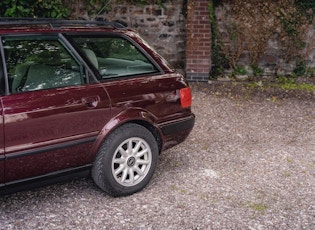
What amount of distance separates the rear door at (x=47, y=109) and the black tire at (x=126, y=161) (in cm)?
18

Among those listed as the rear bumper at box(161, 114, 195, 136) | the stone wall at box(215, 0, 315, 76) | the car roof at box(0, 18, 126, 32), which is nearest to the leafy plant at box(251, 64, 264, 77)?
the stone wall at box(215, 0, 315, 76)

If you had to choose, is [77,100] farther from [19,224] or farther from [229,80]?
[229,80]

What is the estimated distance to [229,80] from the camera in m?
9.88

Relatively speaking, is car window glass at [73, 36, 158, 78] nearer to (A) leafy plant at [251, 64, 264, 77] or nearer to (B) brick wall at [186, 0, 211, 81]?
(B) brick wall at [186, 0, 211, 81]

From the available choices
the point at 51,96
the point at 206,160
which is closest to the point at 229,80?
the point at 206,160

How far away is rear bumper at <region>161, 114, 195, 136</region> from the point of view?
4621 millimetres

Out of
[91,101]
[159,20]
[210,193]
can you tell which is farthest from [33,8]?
[210,193]

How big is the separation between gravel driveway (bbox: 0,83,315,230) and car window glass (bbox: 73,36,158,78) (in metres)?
1.22

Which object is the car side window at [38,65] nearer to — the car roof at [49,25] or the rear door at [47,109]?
the rear door at [47,109]

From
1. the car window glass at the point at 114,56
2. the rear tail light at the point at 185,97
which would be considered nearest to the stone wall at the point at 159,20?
the rear tail light at the point at 185,97

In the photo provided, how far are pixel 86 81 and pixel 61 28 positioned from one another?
53 cm

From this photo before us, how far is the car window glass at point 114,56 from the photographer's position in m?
4.21

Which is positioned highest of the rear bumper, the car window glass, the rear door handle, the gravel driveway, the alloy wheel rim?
the car window glass

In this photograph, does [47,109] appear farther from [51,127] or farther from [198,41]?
[198,41]
